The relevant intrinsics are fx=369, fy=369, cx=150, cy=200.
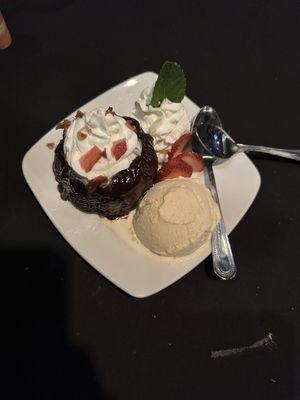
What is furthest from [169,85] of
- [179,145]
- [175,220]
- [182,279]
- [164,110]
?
[182,279]

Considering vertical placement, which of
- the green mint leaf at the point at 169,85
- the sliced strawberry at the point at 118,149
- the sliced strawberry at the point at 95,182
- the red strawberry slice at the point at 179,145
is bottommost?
the red strawberry slice at the point at 179,145

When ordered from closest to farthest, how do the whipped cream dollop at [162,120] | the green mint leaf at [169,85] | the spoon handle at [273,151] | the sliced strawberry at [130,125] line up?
the sliced strawberry at [130,125]
the green mint leaf at [169,85]
the whipped cream dollop at [162,120]
the spoon handle at [273,151]

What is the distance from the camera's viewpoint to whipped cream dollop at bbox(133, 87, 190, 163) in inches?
78.0

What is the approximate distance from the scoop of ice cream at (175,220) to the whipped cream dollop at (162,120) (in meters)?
0.32

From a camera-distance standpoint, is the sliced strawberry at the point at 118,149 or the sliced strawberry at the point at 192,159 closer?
the sliced strawberry at the point at 118,149

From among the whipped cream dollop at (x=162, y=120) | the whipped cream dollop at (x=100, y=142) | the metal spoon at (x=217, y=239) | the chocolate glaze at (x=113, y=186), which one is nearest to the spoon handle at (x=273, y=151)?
the metal spoon at (x=217, y=239)

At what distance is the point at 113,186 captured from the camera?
1716mm

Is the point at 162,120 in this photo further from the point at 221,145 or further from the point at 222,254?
the point at 222,254

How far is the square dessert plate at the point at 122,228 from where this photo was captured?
1.75 meters

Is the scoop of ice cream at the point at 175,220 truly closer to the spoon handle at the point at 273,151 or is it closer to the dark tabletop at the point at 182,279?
the dark tabletop at the point at 182,279

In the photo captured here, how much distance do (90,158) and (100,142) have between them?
0.08 metres

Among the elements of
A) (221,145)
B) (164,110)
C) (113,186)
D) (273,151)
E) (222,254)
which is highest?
(164,110)

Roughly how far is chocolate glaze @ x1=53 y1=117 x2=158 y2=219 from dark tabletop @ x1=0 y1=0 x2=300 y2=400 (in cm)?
30

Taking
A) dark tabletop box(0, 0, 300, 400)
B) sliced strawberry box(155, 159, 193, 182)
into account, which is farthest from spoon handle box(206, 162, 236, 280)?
sliced strawberry box(155, 159, 193, 182)
